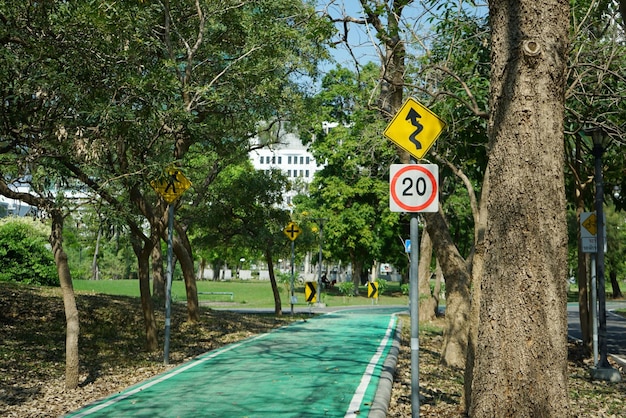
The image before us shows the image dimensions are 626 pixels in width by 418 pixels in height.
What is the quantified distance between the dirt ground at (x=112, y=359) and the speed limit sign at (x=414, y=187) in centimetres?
256

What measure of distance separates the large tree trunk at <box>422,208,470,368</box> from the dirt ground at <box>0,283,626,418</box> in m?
0.46

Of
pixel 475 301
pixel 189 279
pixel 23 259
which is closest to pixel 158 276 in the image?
pixel 23 259

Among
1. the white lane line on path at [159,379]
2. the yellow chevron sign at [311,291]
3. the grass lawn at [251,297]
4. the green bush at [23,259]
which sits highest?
the green bush at [23,259]

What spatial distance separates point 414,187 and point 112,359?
28.9ft

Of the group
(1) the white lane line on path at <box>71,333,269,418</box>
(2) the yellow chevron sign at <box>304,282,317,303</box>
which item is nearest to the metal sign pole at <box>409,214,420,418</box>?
(1) the white lane line on path at <box>71,333,269,418</box>

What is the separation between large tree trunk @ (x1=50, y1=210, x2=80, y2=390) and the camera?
1118 centimetres

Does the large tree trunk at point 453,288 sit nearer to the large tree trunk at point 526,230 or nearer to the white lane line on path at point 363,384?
the white lane line on path at point 363,384

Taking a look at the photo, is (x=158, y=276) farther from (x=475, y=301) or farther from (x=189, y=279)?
(x=475, y=301)

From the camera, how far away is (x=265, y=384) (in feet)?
38.1

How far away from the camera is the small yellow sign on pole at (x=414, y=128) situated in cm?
806

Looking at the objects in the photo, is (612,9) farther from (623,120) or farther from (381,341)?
(381,341)

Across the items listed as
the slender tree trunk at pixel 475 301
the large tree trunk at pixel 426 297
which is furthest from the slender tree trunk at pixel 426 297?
the slender tree trunk at pixel 475 301

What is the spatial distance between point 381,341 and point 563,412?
45.8 ft

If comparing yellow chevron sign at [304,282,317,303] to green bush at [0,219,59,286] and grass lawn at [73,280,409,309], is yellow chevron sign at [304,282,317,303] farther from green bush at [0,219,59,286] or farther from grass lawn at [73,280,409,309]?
grass lawn at [73,280,409,309]
